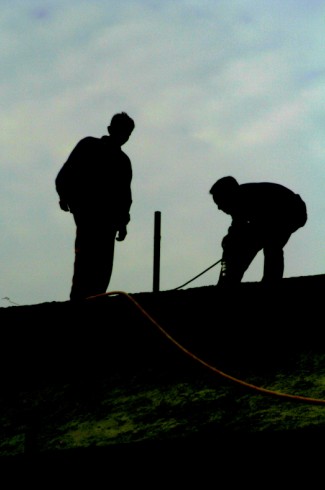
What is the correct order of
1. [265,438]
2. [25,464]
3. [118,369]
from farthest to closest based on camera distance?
[118,369] → [25,464] → [265,438]

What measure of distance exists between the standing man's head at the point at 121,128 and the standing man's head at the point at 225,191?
3.08 feet

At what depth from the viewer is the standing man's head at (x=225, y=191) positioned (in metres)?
5.46

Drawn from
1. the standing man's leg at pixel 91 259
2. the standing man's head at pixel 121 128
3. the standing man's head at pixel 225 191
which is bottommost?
the standing man's leg at pixel 91 259

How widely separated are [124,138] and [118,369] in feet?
9.63

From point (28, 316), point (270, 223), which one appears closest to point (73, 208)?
point (270, 223)

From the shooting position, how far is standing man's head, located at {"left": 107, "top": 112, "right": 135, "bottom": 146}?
5.24 m

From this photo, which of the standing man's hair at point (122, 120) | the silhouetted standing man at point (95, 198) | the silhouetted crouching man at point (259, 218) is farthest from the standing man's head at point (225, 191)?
the standing man's hair at point (122, 120)

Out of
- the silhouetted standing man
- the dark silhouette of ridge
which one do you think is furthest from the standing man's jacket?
the dark silhouette of ridge

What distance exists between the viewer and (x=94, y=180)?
210 inches

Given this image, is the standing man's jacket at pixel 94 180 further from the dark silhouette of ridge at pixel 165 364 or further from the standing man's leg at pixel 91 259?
the dark silhouette of ridge at pixel 165 364

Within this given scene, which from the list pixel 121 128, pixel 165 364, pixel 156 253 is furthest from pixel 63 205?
pixel 156 253

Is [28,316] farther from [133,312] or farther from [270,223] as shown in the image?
[270,223]

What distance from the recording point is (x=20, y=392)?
2.91 m

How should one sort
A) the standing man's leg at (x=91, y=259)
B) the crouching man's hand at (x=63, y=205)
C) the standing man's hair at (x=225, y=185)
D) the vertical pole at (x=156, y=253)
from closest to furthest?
1. the standing man's leg at (x=91, y=259)
2. the crouching man's hand at (x=63, y=205)
3. the standing man's hair at (x=225, y=185)
4. the vertical pole at (x=156, y=253)
